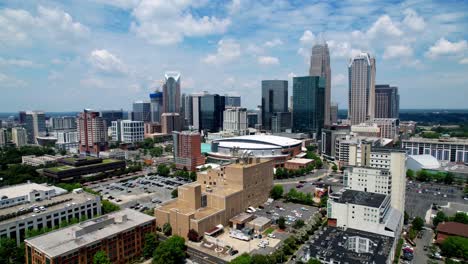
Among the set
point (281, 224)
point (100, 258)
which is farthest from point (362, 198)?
point (100, 258)

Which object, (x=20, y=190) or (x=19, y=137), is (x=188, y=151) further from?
(x=19, y=137)

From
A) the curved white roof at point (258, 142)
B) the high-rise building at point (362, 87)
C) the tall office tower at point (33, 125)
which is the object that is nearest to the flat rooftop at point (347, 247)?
the curved white roof at point (258, 142)

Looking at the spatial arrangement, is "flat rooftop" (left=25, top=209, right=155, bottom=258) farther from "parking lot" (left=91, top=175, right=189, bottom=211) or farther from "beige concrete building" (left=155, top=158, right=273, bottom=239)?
"parking lot" (left=91, top=175, right=189, bottom=211)

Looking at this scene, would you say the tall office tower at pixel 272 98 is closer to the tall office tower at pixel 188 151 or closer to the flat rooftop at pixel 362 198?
the tall office tower at pixel 188 151

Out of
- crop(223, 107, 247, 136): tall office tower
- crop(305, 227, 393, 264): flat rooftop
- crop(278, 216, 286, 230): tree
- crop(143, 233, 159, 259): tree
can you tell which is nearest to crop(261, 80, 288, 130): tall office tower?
crop(223, 107, 247, 136): tall office tower

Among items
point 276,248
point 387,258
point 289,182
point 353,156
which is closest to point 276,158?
point 289,182

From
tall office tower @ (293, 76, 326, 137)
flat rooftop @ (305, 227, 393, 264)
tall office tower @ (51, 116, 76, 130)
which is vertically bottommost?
flat rooftop @ (305, 227, 393, 264)
